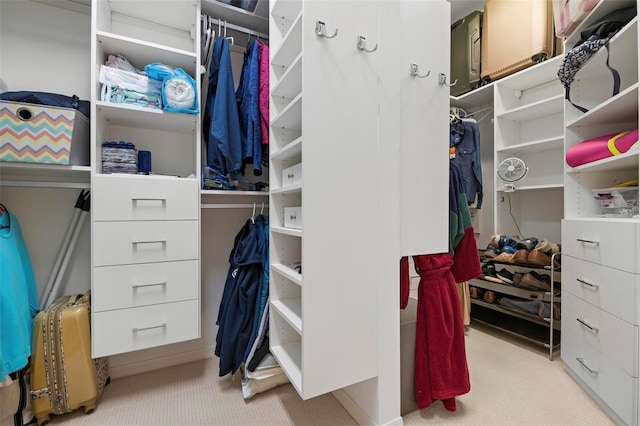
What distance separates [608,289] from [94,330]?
256 centimetres

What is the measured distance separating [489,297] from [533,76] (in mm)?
1895

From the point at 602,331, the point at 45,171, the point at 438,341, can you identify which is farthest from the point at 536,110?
the point at 45,171

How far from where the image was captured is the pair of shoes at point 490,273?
224 cm

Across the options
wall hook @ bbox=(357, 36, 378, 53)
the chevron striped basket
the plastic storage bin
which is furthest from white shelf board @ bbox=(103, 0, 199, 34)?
the plastic storage bin

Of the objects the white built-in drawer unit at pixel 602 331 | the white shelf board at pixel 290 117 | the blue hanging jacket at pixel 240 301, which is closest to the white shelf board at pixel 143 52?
the white shelf board at pixel 290 117

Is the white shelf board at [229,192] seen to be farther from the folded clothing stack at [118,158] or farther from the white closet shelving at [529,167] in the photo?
the white closet shelving at [529,167]

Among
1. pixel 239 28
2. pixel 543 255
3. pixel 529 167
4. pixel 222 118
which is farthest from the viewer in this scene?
pixel 529 167

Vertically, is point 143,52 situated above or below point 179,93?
above

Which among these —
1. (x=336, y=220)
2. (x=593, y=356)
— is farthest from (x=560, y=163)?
(x=336, y=220)

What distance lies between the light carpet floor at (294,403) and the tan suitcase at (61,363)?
11 centimetres

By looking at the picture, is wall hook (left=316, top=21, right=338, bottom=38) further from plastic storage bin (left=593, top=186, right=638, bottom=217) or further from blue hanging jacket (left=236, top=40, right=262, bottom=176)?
plastic storage bin (left=593, top=186, right=638, bottom=217)

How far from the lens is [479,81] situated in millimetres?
2629

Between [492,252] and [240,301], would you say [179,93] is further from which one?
[492,252]

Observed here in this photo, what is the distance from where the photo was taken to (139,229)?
138 centimetres
